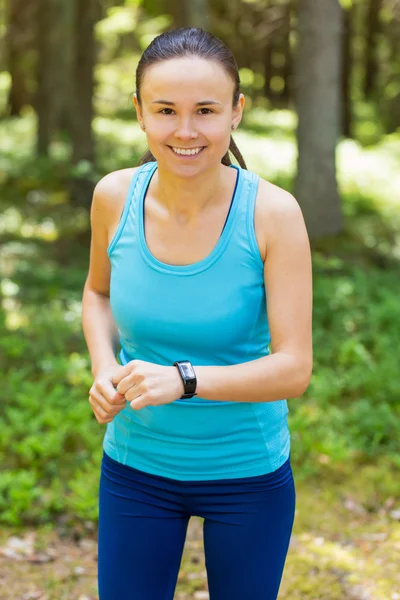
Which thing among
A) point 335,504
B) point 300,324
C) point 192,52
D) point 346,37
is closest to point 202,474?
point 300,324

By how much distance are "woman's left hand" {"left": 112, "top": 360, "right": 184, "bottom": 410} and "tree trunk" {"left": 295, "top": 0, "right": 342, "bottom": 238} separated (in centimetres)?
802

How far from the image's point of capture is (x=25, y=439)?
5.25 metres

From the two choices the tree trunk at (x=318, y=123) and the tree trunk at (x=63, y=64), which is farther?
the tree trunk at (x=63, y=64)

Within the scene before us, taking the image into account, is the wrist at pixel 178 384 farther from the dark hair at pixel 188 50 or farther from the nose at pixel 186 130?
the dark hair at pixel 188 50

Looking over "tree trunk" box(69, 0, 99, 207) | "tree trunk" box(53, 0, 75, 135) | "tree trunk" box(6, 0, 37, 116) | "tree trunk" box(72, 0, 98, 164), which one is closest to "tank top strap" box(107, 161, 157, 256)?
"tree trunk" box(69, 0, 99, 207)

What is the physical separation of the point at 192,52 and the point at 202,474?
1.12m

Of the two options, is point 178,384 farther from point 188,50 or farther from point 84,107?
point 84,107

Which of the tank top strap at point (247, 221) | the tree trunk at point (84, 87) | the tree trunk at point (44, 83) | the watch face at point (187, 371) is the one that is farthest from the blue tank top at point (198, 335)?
the tree trunk at point (44, 83)

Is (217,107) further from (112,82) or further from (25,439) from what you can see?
(112,82)

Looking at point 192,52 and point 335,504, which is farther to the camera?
point 335,504

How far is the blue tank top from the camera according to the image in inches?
80.4

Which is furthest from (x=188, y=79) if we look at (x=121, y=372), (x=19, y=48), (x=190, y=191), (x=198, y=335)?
(x=19, y=48)

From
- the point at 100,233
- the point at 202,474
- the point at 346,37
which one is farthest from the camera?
the point at 346,37

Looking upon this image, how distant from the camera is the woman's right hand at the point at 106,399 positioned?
6.74 ft
